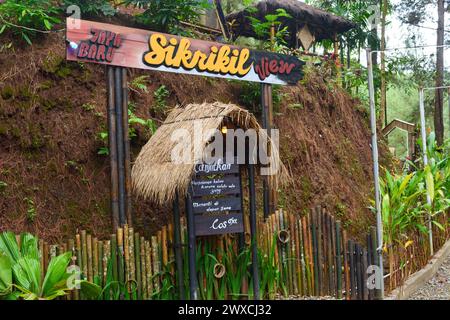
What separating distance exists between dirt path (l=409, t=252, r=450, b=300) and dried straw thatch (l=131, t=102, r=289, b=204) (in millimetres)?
2676

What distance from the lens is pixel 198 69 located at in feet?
21.6

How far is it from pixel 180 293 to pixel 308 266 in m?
1.72

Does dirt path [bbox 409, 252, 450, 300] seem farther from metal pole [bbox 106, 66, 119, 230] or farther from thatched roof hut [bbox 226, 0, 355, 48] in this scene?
thatched roof hut [bbox 226, 0, 355, 48]

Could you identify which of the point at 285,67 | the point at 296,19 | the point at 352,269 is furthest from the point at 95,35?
the point at 296,19

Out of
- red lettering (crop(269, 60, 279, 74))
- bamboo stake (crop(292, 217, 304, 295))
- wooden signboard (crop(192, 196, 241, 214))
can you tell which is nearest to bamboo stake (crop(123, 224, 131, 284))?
wooden signboard (crop(192, 196, 241, 214))

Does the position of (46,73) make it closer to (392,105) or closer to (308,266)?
(308,266)

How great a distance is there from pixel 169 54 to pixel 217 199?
204 cm

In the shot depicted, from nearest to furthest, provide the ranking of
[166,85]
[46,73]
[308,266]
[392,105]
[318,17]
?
[308,266] → [46,73] → [166,85] → [318,17] → [392,105]

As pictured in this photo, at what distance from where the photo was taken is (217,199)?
216 inches

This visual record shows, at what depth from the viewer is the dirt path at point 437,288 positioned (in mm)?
6637

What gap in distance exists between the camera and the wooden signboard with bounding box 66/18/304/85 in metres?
5.70

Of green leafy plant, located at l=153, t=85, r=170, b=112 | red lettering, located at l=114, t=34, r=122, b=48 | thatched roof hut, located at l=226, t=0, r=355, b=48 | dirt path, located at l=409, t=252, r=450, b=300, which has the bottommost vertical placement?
dirt path, located at l=409, t=252, r=450, b=300
